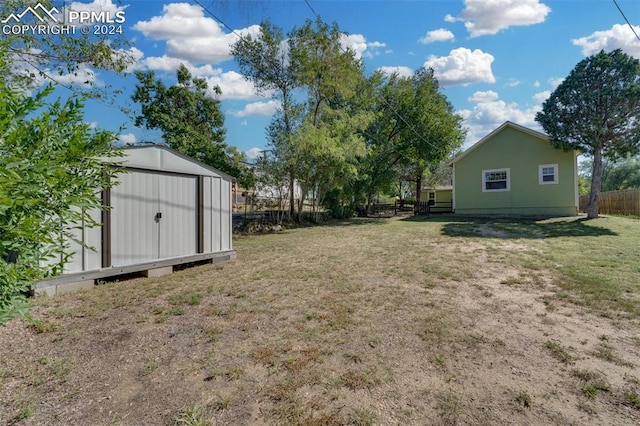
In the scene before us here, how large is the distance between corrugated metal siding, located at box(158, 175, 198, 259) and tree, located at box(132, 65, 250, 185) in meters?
11.9

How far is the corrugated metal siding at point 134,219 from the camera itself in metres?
4.87

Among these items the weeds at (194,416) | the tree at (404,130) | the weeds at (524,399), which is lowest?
the weeds at (194,416)

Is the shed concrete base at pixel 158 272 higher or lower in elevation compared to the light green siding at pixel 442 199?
lower

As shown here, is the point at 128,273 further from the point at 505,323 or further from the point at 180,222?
the point at 505,323

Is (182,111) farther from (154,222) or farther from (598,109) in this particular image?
(598,109)

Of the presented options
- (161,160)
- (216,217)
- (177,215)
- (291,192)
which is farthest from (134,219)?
(291,192)

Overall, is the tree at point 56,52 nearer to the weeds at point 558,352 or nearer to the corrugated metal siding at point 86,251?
the corrugated metal siding at point 86,251

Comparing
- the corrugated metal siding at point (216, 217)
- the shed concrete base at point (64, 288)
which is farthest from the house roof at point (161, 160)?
the shed concrete base at point (64, 288)

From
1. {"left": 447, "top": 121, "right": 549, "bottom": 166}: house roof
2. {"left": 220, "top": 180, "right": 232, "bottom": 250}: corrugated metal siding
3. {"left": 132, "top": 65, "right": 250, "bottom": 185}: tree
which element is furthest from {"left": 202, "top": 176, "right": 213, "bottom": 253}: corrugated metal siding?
{"left": 447, "top": 121, "right": 549, "bottom": 166}: house roof

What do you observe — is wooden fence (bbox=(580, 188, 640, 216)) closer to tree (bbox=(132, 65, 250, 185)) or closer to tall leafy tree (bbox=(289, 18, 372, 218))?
tall leafy tree (bbox=(289, 18, 372, 218))

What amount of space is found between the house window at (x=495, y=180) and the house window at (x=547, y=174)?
1278 millimetres

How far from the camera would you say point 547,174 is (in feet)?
47.4

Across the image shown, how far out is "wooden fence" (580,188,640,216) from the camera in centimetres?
1480

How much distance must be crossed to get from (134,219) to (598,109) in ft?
49.5
